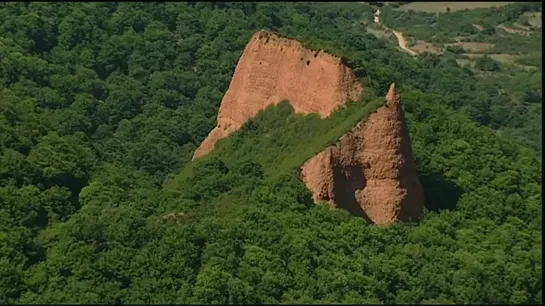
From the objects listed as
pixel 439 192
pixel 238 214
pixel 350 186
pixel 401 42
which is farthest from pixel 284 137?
pixel 401 42

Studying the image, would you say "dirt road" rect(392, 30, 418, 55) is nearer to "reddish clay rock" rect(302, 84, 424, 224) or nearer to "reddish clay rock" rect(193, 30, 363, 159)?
"reddish clay rock" rect(193, 30, 363, 159)

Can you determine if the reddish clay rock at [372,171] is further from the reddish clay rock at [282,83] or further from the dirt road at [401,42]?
the dirt road at [401,42]

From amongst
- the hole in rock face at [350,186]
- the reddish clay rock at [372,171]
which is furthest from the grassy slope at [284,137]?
the hole in rock face at [350,186]

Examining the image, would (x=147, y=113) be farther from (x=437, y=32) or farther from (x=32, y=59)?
(x=437, y=32)

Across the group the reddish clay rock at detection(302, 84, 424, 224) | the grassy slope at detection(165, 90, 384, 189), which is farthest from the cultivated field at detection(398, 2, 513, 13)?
the reddish clay rock at detection(302, 84, 424, 224)

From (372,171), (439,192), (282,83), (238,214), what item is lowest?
(439,192)

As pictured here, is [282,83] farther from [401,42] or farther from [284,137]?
[401,42]
